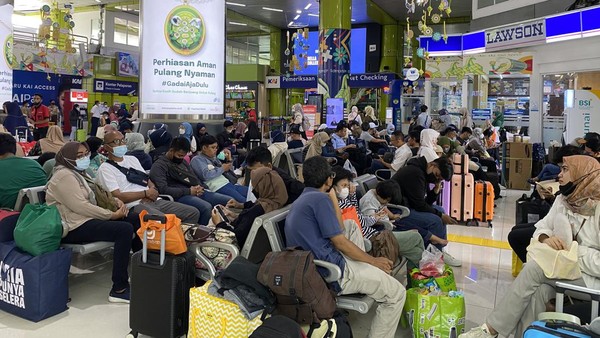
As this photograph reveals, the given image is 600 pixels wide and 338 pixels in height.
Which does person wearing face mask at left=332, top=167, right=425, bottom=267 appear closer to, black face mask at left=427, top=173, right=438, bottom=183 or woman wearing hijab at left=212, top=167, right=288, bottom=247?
woman wearing hijab at left=212, top=167, right=288, bottom=247

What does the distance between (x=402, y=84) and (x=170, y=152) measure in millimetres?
19752

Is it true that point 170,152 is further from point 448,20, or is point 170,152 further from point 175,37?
point 448,20

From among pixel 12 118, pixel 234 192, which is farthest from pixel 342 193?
pixel 12 118

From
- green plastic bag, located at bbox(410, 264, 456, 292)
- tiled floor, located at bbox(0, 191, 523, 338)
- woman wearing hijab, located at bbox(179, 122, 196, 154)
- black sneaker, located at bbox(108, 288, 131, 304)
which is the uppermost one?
woman wearing hijab, located at bbox(179, 122, 196, 154)

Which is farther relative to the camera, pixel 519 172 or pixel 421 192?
pixel 519 172

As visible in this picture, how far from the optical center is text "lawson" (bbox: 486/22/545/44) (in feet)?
35.8

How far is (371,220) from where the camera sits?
13.6ft

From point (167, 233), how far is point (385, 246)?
1.57 meters

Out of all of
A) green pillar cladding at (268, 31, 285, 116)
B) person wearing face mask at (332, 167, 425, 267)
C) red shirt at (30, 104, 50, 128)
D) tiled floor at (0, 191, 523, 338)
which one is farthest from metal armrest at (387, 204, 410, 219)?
green pillar cladding at (268, 31, 285, 116)

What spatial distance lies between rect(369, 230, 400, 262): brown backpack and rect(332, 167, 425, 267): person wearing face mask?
0.21 feet

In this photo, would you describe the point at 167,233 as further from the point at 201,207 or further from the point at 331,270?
the point at 201,207

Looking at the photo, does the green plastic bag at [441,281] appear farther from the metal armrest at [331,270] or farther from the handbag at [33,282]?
the handbag at [33,282]

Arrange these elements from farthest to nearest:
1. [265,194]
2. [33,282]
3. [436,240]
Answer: [436,240]
[265,194]
[33,282]

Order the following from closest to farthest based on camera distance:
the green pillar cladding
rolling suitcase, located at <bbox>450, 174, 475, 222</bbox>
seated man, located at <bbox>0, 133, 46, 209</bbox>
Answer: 1. seated man, located at <bbox>0, 133, 46, 209</bbox>
2. rolling suitcase, located at <bbox>450, 174, 475, 222</bbox>
3. the green pillar cladding
